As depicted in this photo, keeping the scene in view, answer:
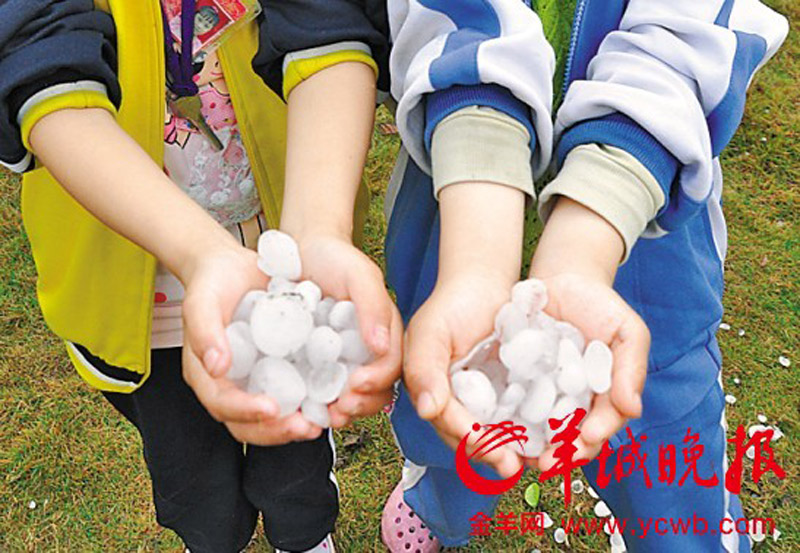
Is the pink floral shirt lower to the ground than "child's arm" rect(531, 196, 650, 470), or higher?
lower

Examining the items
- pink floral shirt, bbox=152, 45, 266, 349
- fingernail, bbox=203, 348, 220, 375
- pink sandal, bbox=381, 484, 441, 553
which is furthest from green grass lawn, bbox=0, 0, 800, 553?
fingernail, bbox=203, 348, 220, 375

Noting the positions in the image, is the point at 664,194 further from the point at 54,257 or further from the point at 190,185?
the point at 54,257

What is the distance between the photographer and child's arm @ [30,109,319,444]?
32.9 inches

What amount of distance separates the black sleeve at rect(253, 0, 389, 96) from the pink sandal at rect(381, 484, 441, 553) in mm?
972

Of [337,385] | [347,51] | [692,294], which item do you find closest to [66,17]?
[347,51]

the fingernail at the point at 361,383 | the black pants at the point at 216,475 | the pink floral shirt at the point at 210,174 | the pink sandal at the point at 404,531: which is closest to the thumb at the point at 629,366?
the fingernail at the point at 361,383

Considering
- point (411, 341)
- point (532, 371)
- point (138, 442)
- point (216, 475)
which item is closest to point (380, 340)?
point (411, 341)

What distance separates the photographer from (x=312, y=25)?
3.35 feet

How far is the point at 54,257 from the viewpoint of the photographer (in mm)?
1146

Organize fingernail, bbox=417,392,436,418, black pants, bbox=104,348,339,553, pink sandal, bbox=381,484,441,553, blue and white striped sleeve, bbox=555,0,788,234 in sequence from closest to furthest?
fingernail, bbox=417,392,436,418 < blue and white striped sleeve, bbox=555,0,788,234 < black pants, bbox=104,348,339,553 < pink sandal, bbox=381,484,441,553

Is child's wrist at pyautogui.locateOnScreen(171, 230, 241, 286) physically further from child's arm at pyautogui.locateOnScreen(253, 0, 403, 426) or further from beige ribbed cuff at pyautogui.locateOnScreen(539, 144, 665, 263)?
beige ribbed cuff at pyautogui.locateOnScreen(539, 144, 665, 263)

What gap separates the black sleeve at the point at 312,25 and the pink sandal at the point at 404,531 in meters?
0.97

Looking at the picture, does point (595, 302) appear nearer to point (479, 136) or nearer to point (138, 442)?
point (479, 136)

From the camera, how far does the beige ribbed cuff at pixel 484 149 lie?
0.90 metres
